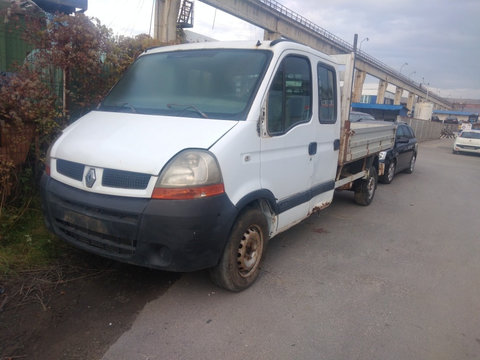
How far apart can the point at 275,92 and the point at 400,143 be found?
8.62 meters

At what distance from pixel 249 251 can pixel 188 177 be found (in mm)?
1165

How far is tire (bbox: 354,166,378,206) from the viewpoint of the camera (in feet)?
23.4

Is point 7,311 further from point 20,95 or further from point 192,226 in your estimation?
point 20,95

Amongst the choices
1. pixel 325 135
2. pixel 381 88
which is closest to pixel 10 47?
pixel 325 135

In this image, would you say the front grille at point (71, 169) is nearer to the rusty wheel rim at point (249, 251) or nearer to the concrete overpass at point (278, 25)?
the rusty wheel rim at point (249, 251)

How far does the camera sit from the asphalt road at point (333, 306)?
9.23 ft

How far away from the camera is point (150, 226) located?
108 inches

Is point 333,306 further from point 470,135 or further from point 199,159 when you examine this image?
point 470,135

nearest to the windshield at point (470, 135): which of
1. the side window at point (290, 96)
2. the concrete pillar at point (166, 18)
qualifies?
the concrete pillar at point (166, 18)

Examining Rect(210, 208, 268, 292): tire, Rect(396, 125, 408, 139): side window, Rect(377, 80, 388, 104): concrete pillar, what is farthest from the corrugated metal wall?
Rect(377, 80, 388, 104): concrete pillar

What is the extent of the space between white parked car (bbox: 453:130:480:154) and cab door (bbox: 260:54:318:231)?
2174cm

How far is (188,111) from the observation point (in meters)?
3.35

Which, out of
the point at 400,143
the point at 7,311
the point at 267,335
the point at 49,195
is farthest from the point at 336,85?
the point at 400,143

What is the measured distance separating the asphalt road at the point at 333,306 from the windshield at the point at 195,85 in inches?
67.5
